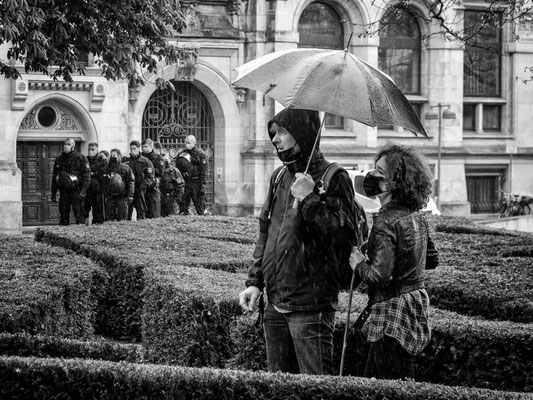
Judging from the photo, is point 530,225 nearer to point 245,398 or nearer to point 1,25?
point 1,25

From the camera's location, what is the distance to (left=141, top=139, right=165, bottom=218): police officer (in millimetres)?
26781

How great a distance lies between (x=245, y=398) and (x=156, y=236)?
10.7m

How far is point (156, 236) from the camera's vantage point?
54.9ft

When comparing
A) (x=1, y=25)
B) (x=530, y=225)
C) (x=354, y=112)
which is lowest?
(x=530, y=225)

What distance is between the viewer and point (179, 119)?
113 ft

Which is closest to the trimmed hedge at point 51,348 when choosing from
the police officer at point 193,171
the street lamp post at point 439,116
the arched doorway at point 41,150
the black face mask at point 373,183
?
the black face mask at point 373,183

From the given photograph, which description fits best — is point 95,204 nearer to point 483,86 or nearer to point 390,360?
point 483,86

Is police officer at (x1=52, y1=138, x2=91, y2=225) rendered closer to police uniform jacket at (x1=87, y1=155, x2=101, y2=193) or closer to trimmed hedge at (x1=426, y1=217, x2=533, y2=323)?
police uniform jacket at (x1=87, y1=155, x2=101, y2=193)

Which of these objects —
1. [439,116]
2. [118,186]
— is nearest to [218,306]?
[118,186]

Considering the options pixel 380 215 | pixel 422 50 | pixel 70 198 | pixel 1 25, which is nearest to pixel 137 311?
pixel 1 25

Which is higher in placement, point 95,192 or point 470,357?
point 95,192

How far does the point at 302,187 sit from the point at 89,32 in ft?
34.0

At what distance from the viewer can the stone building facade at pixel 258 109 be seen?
103ft

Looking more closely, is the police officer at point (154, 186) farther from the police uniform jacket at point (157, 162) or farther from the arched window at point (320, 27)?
the arched window at point (320, 27)
